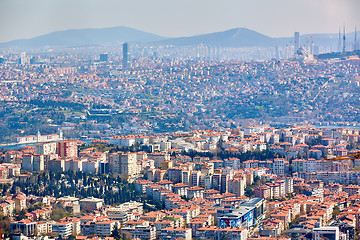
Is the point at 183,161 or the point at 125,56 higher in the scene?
the point at 125,56

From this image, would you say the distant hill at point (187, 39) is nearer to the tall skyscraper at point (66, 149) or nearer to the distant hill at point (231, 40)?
the distant hill at point (231, 40)

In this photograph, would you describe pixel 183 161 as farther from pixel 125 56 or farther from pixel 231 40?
pixel 231 40

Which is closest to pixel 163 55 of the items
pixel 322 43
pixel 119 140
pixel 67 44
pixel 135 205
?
pixel 67 44

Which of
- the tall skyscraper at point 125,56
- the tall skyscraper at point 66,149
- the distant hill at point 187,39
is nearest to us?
the tall skyscraper at point 66,149

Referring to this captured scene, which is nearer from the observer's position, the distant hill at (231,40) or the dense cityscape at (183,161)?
the dense cityscape at (183,161)

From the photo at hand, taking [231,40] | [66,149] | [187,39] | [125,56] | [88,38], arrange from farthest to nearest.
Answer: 1. [187,39]
2. [231,40]
3. [88,38]
4. [125,56]
5. [66,149]

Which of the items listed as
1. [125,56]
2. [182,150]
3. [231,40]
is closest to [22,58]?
[125,56]

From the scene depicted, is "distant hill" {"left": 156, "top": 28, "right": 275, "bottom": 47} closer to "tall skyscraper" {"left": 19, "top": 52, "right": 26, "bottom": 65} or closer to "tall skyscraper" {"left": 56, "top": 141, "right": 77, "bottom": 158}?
"tall skyscraper" {"left": 19, "top": 52, "right": 26, "bottom": 65}

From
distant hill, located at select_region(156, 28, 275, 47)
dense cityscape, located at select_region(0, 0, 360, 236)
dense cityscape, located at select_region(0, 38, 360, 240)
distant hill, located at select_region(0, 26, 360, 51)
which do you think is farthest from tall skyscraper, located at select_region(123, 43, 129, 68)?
distant hill, located at select_region(156, 28, 275, 47)

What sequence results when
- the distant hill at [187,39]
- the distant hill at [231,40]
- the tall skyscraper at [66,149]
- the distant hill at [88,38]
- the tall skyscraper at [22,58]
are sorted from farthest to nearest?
the distant hill at [231,40], the distant hill at [187,39], the distant hill at [88,38], the tall skyscraper at [22,58], the tall skyscraper at [66,149]

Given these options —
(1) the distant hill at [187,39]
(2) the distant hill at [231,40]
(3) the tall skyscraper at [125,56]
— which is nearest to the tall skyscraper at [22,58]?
(3) the tall skyscraper at [125,56]
